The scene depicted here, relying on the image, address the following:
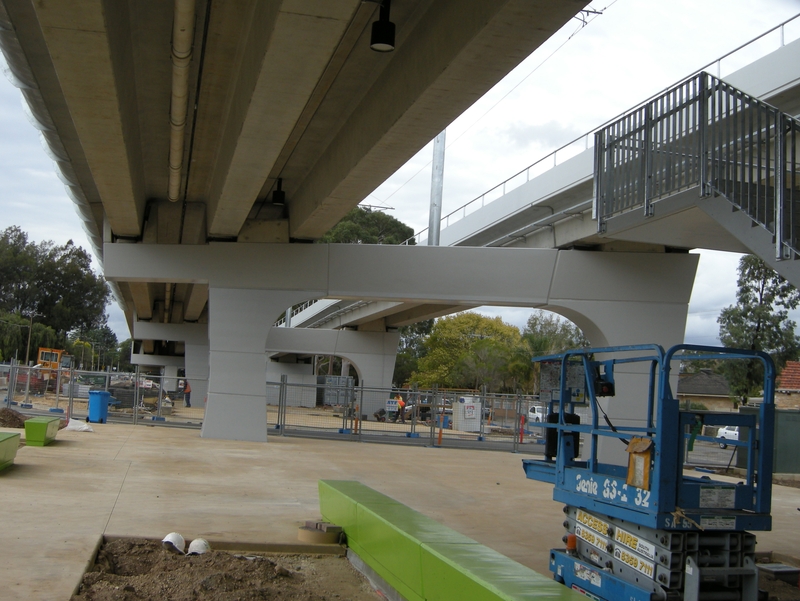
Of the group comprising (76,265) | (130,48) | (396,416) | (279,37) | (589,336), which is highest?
(76,265)

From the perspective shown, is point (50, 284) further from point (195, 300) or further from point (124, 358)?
point (124, 358)

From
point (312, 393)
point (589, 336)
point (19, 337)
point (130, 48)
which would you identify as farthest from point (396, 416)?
point (19, 337)

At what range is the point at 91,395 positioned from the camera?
24.8 m

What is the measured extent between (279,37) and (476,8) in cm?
234

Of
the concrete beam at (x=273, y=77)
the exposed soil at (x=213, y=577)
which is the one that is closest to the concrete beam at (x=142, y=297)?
the concrete beam at (x=273, y=77)

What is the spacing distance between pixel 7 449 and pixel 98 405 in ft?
44.3

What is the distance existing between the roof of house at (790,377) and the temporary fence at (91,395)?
34964mm

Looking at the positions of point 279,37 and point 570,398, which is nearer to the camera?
point 570,398

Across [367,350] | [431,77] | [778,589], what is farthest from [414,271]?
[367,350]

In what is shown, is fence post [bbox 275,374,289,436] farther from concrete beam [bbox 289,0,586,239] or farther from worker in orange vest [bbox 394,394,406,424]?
concrete beam [bbox 289,0,586,239]

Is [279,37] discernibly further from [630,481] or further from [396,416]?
[396,416]

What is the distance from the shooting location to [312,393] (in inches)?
1184

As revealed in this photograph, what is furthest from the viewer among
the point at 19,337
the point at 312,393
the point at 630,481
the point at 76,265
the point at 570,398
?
the point at 76,265

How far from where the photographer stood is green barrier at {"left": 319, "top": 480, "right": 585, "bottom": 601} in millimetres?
5148
